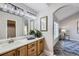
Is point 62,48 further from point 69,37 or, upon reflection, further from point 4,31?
point 4,31

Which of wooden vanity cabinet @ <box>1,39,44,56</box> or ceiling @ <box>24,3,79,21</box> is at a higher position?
ceiling @ <box>24,3,79,21</box>

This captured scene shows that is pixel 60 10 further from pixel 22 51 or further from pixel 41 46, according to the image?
pixel 22 51

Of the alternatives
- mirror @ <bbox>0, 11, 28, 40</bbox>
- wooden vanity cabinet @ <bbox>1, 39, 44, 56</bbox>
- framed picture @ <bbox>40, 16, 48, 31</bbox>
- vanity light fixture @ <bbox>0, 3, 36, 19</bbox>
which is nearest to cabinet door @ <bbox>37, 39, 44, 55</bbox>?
wooden vanity cabinet @ <bbox>1, 39, 44, 56</bbox>

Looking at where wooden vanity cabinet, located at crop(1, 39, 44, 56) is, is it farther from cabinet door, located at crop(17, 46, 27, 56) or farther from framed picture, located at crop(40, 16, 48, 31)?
framed picture, located at crop(40, 16, 48, 31)

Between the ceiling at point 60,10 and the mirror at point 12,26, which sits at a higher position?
the ceiling at point 60,10

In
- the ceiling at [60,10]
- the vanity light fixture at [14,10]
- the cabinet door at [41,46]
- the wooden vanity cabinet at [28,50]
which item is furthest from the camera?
the cabinet door at [41,46]

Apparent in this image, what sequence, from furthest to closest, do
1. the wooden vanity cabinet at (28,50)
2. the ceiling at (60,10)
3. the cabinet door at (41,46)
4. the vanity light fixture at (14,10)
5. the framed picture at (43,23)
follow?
the cabinet door at (41,46) < the framed picture at (43,23) < the ceiling at (60,10) < the vanity light fixture at (14,10) < the wooden vanity cabinet at (28,50)

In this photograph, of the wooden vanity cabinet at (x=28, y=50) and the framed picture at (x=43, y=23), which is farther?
the framed picture at (x=43, y=23)

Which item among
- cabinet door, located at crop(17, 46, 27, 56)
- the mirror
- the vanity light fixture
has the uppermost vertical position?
the vanity light fixture

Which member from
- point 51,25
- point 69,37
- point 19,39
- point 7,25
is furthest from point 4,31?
point 69,37

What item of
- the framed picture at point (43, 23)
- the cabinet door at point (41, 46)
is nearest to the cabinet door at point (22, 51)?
the cabinet door at point (41, 46)

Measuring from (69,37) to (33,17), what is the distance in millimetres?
885

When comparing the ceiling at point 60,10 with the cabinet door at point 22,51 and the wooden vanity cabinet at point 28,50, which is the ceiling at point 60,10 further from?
the cabinet door at point 22,51

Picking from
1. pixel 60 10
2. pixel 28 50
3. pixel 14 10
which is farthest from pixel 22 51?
pixel 60 10
